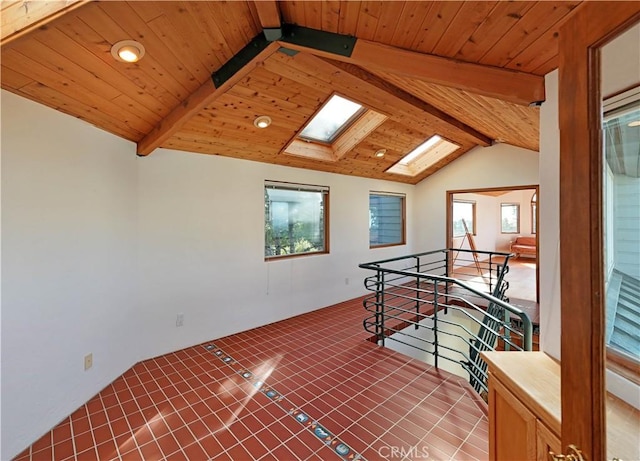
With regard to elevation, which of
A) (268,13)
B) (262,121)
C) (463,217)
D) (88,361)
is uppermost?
(268,13)

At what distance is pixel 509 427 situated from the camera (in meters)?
1.19

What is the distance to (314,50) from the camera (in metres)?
1.99

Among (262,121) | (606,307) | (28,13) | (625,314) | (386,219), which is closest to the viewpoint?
(606,307)

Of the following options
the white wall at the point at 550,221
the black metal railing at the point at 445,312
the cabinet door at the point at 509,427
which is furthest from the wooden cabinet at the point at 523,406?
the black metal railing at the point at 445,312

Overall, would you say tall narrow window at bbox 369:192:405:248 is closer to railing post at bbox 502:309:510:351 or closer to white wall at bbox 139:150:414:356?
white wall at bbox 139:150:414:356

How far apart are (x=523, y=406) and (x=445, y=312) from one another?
388 cm

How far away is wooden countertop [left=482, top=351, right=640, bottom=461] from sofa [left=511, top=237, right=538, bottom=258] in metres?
9.19

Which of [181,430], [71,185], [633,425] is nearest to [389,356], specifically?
[181,430]

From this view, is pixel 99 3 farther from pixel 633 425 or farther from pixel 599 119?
pixel 633 425

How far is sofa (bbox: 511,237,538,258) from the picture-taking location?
352 inches

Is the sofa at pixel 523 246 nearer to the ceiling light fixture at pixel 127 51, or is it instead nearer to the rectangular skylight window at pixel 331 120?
the rectangular skylight window at pixel 331 120

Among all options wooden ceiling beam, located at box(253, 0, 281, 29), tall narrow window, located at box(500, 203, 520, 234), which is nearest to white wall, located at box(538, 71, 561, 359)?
wooden ceiling beam, located at box(253, 0, 281, 29)

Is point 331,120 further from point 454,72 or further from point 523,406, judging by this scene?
point 523,406

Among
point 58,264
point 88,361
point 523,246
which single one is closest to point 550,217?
point 58,264
